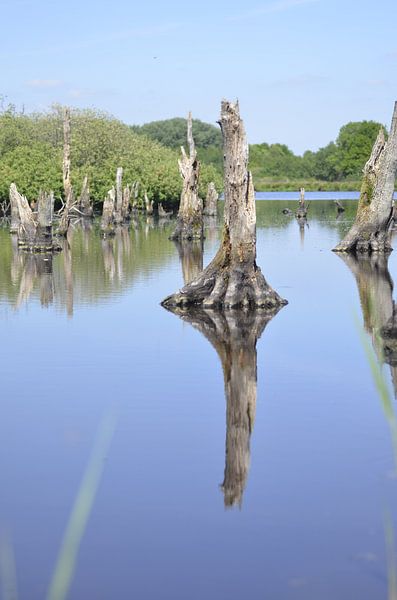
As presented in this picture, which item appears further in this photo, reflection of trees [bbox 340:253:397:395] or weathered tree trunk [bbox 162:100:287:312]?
weathered tree trunk [bbox 162:100:287:312]

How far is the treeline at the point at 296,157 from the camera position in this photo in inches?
5295

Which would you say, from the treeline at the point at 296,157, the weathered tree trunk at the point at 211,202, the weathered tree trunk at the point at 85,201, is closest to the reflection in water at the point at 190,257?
the weathered tree trunk at the point at 85,201

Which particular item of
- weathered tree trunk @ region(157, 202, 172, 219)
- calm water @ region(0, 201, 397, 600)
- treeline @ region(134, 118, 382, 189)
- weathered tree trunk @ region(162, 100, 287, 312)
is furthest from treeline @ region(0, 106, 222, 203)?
treeline @ region(134, 118, 382, 189)

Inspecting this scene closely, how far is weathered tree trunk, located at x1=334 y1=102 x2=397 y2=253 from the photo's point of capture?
2783 cm

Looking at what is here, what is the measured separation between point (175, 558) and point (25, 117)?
7112 centimetres

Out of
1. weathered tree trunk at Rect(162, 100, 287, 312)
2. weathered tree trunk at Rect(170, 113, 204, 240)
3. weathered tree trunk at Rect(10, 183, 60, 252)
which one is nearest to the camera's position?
weathered tree trunk at Rect(162, 100, 287, 312)

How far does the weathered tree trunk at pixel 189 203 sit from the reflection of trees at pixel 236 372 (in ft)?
56.8

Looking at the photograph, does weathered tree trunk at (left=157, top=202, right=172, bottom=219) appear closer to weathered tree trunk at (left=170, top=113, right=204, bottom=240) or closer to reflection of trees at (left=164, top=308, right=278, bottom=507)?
weathered tree trunk at (left=170, top=113, right=204, bottom=240)

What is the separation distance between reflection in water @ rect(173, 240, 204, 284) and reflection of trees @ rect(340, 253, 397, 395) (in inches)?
136

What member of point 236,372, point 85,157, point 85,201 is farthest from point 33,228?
point 85,157

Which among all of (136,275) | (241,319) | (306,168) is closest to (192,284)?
(241,319)

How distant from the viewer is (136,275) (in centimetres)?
2383

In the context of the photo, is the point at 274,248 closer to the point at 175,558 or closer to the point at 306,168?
the point at 175,558

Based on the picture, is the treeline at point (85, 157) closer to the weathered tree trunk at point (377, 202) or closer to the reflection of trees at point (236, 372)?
the weathered tree trunk at point (377, 202)
